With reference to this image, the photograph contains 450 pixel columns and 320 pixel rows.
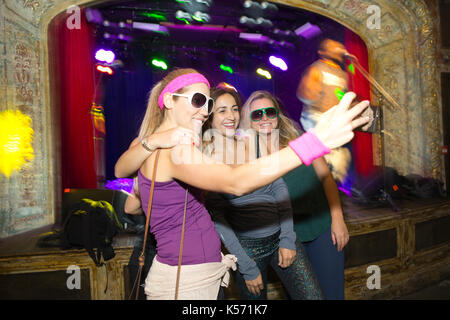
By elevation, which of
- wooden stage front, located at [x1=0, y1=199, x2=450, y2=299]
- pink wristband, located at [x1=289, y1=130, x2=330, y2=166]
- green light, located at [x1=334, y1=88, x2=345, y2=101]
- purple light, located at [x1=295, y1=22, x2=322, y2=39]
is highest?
purple light, located at [x1=295, y1=22, x2=322, y2=39]

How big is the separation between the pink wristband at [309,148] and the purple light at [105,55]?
525cm

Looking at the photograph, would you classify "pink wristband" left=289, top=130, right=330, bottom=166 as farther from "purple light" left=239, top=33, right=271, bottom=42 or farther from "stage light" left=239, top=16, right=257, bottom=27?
"purple light" left=239, top=33, right=271, bottom=42

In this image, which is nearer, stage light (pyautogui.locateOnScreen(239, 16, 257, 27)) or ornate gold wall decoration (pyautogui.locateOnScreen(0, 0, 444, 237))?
ornate gold wall decoration (pyautogui.locateOnScreen(0, 0, 444, 237))

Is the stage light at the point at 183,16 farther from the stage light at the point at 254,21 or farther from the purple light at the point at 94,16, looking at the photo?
the purple light at the point at 94,16

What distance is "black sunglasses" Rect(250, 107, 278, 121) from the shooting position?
1.80 meters

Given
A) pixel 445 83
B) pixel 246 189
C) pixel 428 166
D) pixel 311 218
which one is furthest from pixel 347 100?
pixel 445 83

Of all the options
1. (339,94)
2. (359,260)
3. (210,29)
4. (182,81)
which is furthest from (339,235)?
(210,29)

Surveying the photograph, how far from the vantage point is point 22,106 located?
2.81 meters

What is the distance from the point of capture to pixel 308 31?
5.62m

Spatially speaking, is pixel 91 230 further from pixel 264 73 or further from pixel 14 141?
pixel 264 73

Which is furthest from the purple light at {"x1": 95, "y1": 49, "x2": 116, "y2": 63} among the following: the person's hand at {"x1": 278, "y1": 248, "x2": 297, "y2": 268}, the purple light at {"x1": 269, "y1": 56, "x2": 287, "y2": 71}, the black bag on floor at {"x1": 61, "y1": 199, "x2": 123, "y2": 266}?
the person's hand at {"x1": 278, "y1": 248, "x2": 297, "y2": 268}

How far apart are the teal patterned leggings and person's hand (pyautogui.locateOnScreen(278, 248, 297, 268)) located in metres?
0.04

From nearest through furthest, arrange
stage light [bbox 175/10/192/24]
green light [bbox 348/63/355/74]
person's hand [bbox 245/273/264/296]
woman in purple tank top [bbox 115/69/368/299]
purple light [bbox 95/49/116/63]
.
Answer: woman in purple tank top [bbox 115/69/368/299] → person's hand [bbox 245/273/264/296] → stage light [bbox 175/10/192/24] → green light [bbox 348/63/355/74] → purple light [bbox 95/49/116/63]

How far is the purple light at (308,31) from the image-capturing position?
17.9ft
